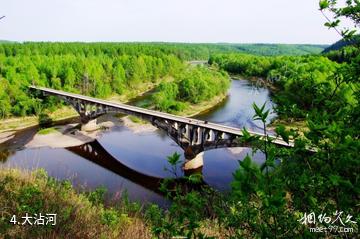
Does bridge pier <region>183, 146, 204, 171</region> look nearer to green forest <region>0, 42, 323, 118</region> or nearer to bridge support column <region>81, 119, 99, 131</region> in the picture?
bridge support column <region>81, 119, 99, 131</region>

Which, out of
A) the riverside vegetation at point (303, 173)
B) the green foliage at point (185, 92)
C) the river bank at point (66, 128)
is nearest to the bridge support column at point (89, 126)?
the river bank at point (66, 128)

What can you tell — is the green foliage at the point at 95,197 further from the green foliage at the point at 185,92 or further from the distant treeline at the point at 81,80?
the green foliage at the point at 185,92

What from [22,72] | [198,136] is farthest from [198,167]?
[22,72]

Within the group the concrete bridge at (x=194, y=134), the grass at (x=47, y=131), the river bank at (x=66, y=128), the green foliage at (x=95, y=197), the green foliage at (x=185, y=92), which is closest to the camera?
the green foliage at (x=95, y=197)

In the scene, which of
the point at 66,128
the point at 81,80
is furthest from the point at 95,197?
the point at 81,80

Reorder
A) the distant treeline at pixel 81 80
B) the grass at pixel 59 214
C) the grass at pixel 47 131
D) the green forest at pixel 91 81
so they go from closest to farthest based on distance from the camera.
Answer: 1. the grass at pixel 59 214
2. the grass at pixel 47 131
3. the distant treeline at pixel 81 80
4. the green forest at pixel 91 81

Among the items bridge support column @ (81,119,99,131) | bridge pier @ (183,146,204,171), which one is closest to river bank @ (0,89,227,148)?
bridge support column @ (81,119,99,131)
